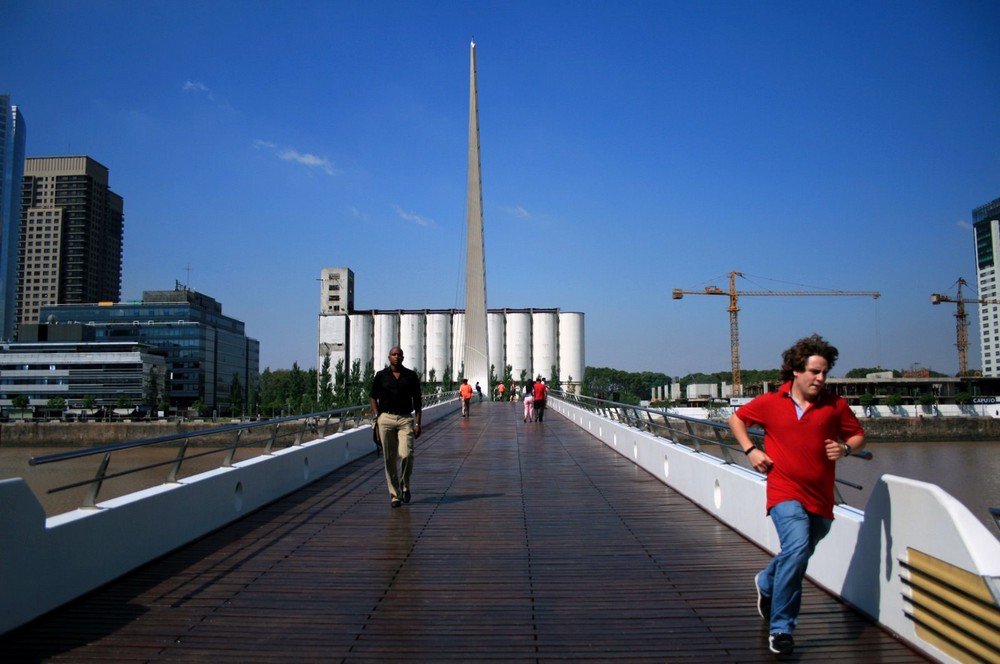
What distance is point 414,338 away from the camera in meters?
124

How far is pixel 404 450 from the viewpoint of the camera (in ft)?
29.7

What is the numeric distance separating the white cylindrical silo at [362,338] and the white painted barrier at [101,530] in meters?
118

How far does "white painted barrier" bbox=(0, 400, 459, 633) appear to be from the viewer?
14.9ft

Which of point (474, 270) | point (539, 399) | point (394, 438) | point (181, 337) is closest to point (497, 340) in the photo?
point (181, 337)

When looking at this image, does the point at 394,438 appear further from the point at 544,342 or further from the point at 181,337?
the point at 181,337

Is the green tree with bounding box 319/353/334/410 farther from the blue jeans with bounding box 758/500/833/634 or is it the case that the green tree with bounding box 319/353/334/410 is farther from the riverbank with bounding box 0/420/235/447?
the blue jeans with bounding box 758/500/833/634

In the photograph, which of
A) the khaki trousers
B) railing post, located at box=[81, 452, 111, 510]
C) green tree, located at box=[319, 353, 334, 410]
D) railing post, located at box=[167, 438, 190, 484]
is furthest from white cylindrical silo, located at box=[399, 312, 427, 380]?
railing post, located at box=[81, 452, 111, 510]

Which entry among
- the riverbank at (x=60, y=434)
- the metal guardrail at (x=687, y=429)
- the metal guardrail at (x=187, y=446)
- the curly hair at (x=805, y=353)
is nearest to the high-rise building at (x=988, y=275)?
the riverbank at (x=60, y=434)

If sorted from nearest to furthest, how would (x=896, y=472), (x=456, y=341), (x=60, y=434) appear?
(x=896, y=472)
(x=60, y=434)
(x=456, y=341)

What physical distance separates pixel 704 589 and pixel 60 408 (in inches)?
Answer: 4516

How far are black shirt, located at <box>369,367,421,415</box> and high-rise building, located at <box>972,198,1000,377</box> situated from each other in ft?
601

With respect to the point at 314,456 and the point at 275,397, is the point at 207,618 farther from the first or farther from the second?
the point at 275,397

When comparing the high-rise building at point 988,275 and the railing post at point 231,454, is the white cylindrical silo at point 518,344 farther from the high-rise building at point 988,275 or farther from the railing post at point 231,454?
the railing post at point 231,454

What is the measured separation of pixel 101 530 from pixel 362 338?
4819 inches
